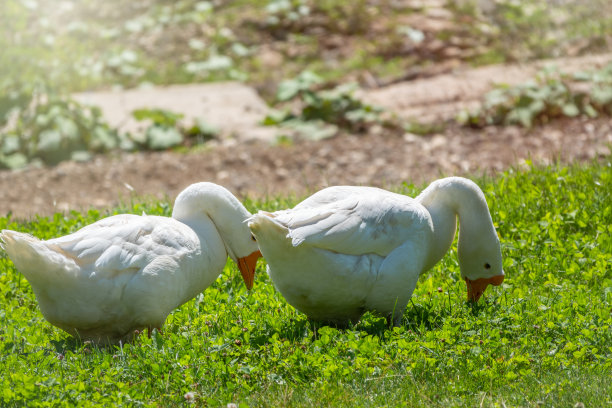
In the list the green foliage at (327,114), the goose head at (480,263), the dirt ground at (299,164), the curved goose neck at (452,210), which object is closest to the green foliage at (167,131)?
the dirt ground at (299,164)

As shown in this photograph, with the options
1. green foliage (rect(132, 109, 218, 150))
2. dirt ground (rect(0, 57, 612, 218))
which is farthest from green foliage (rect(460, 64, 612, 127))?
green foliage (rect(132, 109, 218, 150))

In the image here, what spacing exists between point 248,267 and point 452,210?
1.42 meters

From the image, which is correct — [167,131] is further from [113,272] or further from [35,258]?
[35,258]

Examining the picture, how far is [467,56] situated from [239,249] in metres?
7.91

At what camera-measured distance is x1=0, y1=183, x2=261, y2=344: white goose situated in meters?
4.76

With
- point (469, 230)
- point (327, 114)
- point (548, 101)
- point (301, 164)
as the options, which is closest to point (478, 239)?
point (469, 230)

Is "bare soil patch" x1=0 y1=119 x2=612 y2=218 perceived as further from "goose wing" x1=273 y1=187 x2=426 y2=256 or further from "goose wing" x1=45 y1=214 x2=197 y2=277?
"goose wing" x1=273 y1=187 x2=426 y2=256

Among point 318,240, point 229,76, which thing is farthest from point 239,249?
point 229,76

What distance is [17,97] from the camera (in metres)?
10.5

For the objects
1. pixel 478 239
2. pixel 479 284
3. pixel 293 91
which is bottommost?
pixel 293 91

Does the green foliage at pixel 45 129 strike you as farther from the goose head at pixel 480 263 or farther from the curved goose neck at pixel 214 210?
the goose head at pixel 480 263

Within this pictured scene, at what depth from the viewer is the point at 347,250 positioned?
492 centimetres

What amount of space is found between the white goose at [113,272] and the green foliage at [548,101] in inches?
240

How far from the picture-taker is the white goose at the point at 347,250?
4.85 metres
